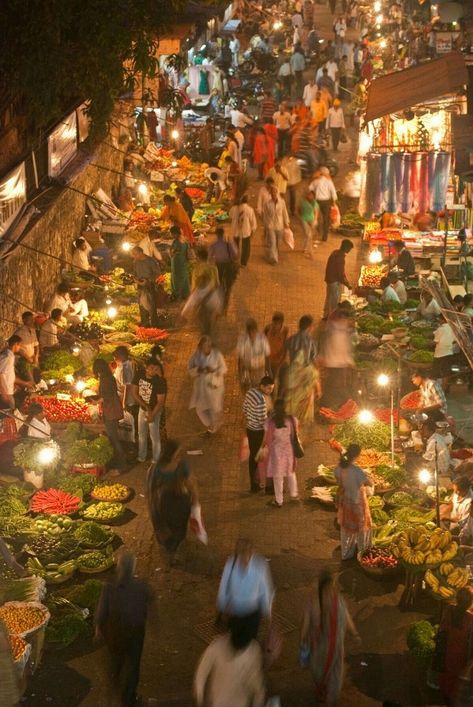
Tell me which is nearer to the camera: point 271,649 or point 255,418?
point 271,649

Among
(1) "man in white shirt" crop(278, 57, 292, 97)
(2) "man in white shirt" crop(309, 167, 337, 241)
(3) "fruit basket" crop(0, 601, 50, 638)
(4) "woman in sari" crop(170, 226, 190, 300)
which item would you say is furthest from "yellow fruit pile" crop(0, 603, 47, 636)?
(1) "man in white shirt" crop(278, 57, 292, 97)

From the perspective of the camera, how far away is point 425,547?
11445 mm

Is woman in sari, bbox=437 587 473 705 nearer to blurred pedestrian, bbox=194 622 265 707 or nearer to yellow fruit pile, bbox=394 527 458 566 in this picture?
yellow fruit pile, bbox=394 527 458 566

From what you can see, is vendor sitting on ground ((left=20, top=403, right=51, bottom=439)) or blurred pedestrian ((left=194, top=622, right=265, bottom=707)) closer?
blurred pedestrian ((left=194, top=622, right=265, bottom=707))

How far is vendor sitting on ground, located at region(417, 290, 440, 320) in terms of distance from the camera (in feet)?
60.8

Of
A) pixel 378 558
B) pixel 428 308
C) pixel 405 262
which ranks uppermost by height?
pixel 405 262

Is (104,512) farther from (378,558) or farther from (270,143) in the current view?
(270,143)

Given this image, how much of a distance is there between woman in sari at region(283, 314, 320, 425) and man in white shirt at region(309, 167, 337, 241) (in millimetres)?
7549

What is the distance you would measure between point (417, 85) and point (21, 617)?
11226 mm

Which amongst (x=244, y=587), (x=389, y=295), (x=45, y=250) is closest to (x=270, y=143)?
(x=389, y=295)

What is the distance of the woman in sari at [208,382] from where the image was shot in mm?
14742

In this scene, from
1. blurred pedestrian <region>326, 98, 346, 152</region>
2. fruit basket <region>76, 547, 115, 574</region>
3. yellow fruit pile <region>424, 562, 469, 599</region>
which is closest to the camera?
yellow fruit pile <region>424, 562, 469, 599</region>

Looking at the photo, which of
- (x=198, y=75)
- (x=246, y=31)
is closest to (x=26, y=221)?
(x=198, y=75)

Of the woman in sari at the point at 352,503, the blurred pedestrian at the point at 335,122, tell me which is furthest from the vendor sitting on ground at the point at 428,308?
the blurred pedestrian at the point at 335,122
